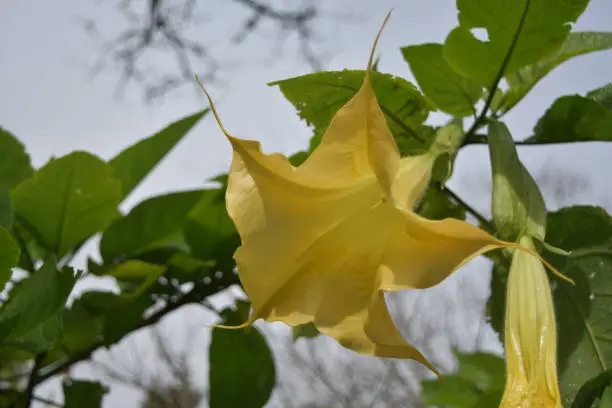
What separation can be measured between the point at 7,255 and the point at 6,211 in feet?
0.29

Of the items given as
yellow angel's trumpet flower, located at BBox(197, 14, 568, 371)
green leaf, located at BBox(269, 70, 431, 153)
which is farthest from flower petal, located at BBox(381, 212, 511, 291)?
green leaf, located at BBox(269, 70, 431, 153)

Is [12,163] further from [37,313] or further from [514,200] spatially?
[514,200]

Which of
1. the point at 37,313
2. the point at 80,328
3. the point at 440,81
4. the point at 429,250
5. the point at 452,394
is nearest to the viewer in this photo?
the point at 429,250

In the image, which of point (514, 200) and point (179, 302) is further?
point (179, 302)

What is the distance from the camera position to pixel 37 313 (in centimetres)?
43

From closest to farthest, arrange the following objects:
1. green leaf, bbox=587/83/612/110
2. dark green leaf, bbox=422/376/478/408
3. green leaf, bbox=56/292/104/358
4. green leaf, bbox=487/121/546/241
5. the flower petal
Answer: the flower petal → green leaf, bbox=487/121/546/241 → green leaf, bbox=587/83/612/110 → green leaf, bbox=56/292/104/358 → dark green leaf, bbox=422/376/478/408

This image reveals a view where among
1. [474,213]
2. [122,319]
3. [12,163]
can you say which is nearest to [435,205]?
[474,213]

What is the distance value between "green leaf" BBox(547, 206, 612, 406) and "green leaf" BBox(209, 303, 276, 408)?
30 centimetres

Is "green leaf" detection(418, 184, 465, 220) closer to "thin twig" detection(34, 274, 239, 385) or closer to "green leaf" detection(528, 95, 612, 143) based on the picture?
"green leaf" detection(528, 95, 612, 143)

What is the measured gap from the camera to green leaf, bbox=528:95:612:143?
48 cm

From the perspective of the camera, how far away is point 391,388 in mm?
5516

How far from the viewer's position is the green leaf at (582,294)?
1.50 feet

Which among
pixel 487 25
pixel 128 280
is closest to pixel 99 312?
pixel 128 280

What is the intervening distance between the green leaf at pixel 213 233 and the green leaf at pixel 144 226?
0.05ft
